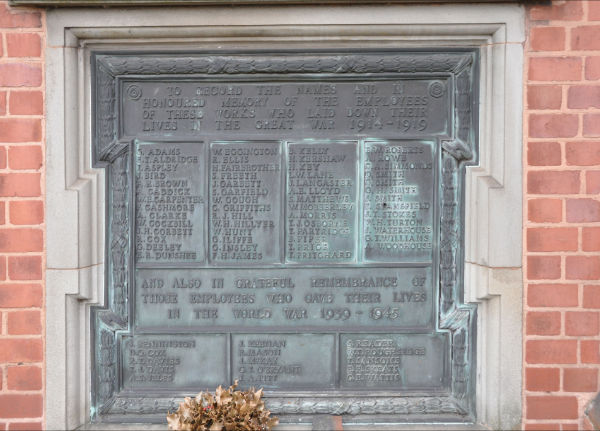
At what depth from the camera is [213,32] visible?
126 inches

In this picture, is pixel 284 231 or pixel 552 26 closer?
pixel 552 26

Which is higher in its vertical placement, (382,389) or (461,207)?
(461,207)

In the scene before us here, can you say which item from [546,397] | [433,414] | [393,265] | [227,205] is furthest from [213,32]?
[546,397]

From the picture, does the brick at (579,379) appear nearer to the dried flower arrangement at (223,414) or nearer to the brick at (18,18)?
the dried flower arrangement at (223,414)

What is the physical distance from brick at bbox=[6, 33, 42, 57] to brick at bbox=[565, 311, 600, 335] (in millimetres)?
3411

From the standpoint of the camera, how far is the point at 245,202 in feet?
11.1

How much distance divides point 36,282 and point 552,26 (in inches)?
130

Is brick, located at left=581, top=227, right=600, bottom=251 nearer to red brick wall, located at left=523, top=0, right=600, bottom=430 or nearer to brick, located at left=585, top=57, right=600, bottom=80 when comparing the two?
red brick wall, located at left=523, top=0, right=600, bottom=430

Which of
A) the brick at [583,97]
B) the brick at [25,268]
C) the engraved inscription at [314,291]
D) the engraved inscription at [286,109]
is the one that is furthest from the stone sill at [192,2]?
the engraved inscription at [314,291]

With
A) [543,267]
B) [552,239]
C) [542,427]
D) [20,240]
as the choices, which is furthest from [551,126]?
[20,240]

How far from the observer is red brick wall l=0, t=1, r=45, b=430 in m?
3.16

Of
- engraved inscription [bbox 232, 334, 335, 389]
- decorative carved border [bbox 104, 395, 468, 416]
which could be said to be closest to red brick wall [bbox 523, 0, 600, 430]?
decorative carved border [bbox 104, 395, 468, 416]

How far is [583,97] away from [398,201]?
1.19 metres

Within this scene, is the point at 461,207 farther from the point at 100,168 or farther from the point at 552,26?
the point at 100,168
